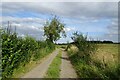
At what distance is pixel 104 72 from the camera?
13023 millimetres

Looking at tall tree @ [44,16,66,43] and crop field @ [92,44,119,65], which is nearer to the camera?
crop field @ [92,44,119,65]

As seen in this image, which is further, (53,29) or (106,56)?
(53,29)

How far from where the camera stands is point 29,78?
15.1 m

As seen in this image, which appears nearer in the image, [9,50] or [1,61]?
[1,61]

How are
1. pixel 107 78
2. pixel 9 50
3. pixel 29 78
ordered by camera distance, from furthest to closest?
pixel 29 78, pixel 9 50, pixel 107 78

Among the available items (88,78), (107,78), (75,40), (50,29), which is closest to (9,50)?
(88,78)

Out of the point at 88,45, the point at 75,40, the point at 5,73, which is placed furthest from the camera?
the point at 75,40

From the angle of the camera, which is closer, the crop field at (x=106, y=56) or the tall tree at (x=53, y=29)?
the crop field at (x=106, y=56)

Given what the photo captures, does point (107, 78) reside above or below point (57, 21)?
below

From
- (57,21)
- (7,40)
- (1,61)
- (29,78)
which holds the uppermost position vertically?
(57,21)

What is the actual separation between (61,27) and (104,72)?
2654 inches

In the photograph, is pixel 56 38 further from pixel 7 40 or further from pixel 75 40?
pixel 7 40

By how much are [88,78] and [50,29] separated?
62.1 m

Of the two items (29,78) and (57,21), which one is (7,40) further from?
(57,21)
